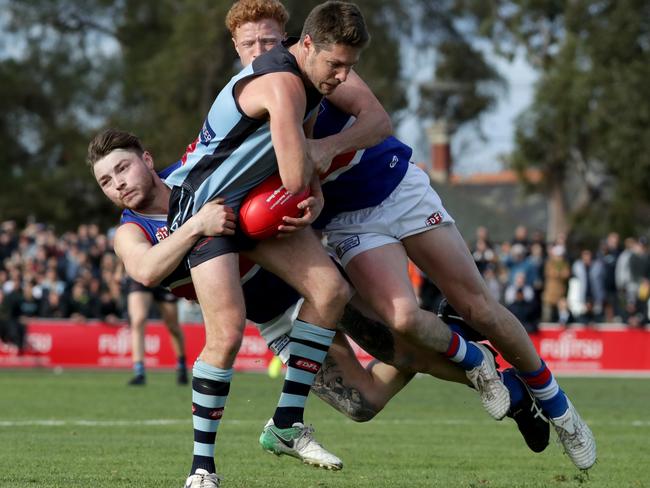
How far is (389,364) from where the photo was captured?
7477 millimetres

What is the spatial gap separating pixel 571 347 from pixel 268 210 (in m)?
14.8

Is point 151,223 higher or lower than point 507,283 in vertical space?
higher

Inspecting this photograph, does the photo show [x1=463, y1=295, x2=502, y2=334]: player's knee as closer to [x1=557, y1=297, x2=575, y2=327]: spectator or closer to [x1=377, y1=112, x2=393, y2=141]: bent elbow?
[x1=377, y1=112, x2=393, y2=141]: bent elbow

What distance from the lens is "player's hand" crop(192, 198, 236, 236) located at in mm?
6168

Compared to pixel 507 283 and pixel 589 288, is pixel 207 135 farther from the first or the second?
pixel 589 288

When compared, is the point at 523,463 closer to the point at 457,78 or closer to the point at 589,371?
the point at 589,371

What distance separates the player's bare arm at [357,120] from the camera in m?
6.43

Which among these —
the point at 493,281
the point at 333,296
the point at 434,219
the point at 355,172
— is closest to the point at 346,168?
the point at 355,172

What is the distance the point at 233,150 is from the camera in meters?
6.25

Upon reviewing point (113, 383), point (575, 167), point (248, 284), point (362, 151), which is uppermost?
point (362, 151)

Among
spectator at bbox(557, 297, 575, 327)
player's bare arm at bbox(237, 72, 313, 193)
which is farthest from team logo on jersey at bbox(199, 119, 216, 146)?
spectator at bbox(557, 297, 575, 327)

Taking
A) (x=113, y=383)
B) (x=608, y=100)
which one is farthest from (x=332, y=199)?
(x=608, y=100)

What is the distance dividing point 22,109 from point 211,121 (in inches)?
1689

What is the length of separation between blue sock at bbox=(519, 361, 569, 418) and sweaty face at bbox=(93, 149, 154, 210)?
2.42m
